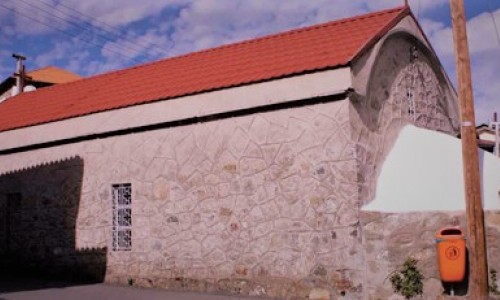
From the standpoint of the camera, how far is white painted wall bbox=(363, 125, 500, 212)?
872 cm

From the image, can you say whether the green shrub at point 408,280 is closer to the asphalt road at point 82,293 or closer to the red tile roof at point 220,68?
the asphalt road at point 82,293

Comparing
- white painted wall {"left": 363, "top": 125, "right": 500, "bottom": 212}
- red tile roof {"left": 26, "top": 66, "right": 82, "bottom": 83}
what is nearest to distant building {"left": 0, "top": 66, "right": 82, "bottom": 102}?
red tile roof {"left": 26, "top": 66, "right": 82, "bottom": 83}

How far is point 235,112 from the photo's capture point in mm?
10516

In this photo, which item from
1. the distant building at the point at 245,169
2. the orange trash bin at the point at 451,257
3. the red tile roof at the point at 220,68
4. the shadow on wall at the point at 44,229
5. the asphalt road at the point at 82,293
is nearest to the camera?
the orange trash bin at the point at 451,257

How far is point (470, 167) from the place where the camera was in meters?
7.55

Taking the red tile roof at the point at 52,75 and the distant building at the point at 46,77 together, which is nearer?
the distant building at the point at 46,77

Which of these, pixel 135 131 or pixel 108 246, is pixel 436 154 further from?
pixel 108 246

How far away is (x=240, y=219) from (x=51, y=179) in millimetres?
6079

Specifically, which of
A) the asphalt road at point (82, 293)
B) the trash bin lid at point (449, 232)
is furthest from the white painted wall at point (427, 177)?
the asphalt road at point (82, 293)

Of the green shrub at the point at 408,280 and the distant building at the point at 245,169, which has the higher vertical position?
the distant building at the point at 245,169

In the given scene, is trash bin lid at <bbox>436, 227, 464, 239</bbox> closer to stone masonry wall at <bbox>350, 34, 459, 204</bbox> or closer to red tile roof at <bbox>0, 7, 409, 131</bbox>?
stone masonry wall at <bbox>350, 34, 459, 204</bbox>

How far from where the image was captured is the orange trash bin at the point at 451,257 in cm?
777

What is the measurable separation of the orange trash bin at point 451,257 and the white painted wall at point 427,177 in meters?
0.74

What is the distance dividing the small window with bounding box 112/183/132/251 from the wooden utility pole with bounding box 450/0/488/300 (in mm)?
7580
